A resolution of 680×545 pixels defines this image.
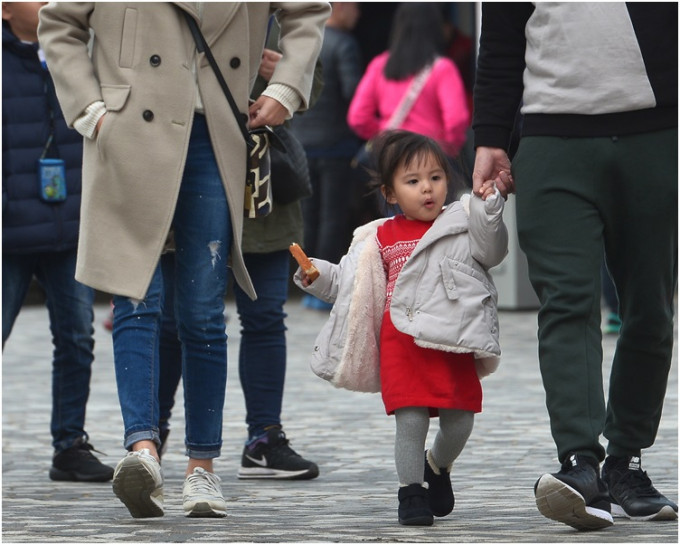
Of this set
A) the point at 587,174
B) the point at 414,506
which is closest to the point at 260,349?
the point at 414,506

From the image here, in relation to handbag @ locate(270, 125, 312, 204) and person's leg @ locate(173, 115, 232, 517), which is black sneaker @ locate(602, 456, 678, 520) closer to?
person's leg @ locate(173, 115, 232, 517)

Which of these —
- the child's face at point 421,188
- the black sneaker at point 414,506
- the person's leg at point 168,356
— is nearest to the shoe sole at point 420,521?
the black sneaker at point 414,506

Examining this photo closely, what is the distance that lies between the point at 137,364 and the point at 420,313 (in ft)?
2.80

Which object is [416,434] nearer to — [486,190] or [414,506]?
[414,506]

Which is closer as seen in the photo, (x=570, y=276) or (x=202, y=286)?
(x=570, y=276)

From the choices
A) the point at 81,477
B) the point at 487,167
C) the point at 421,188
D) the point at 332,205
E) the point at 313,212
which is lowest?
the point at 313,212

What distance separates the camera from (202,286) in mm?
5059

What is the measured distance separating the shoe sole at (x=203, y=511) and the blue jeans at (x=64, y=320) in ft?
4.23

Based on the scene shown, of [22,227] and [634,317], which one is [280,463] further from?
[634,317]

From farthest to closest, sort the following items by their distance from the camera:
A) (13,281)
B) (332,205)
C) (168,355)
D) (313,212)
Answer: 1. (313,212)
2. (332,205)
3. (13,281)
4. (168,355)

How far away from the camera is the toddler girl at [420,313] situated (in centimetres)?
476

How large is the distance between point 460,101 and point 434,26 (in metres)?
0.54

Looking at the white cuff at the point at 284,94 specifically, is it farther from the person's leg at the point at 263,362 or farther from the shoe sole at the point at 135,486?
the shoe sole at the point at 135,486

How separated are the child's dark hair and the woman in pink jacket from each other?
19.8 ft
